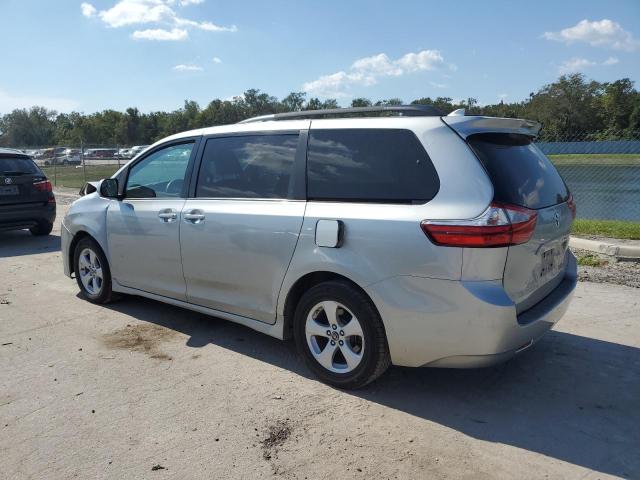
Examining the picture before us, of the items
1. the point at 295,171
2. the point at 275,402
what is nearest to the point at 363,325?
the point at 275,402

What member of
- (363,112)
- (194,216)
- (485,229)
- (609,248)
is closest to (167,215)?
(194,216)

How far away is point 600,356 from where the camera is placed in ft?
13.6

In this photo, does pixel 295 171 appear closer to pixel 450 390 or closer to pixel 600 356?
pixel 450 390

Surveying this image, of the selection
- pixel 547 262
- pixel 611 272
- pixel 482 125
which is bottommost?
pixel 611 272

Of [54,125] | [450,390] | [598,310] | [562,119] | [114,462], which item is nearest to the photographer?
[114,462]

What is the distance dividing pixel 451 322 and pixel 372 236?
0.70 metres

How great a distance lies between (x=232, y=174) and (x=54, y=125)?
114m

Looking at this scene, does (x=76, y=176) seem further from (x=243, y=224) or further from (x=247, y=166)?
(x=243, y=224)

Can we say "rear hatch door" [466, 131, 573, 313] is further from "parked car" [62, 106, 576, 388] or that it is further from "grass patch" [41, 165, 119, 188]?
"grass patch" [41, 165, 119, 188]

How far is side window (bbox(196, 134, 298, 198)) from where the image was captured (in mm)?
3912

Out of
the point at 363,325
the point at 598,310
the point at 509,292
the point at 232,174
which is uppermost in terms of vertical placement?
the point at 232,174

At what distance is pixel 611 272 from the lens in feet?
21.5

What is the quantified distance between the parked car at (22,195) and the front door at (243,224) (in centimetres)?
618

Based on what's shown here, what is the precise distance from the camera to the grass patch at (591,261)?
6.91 metres
